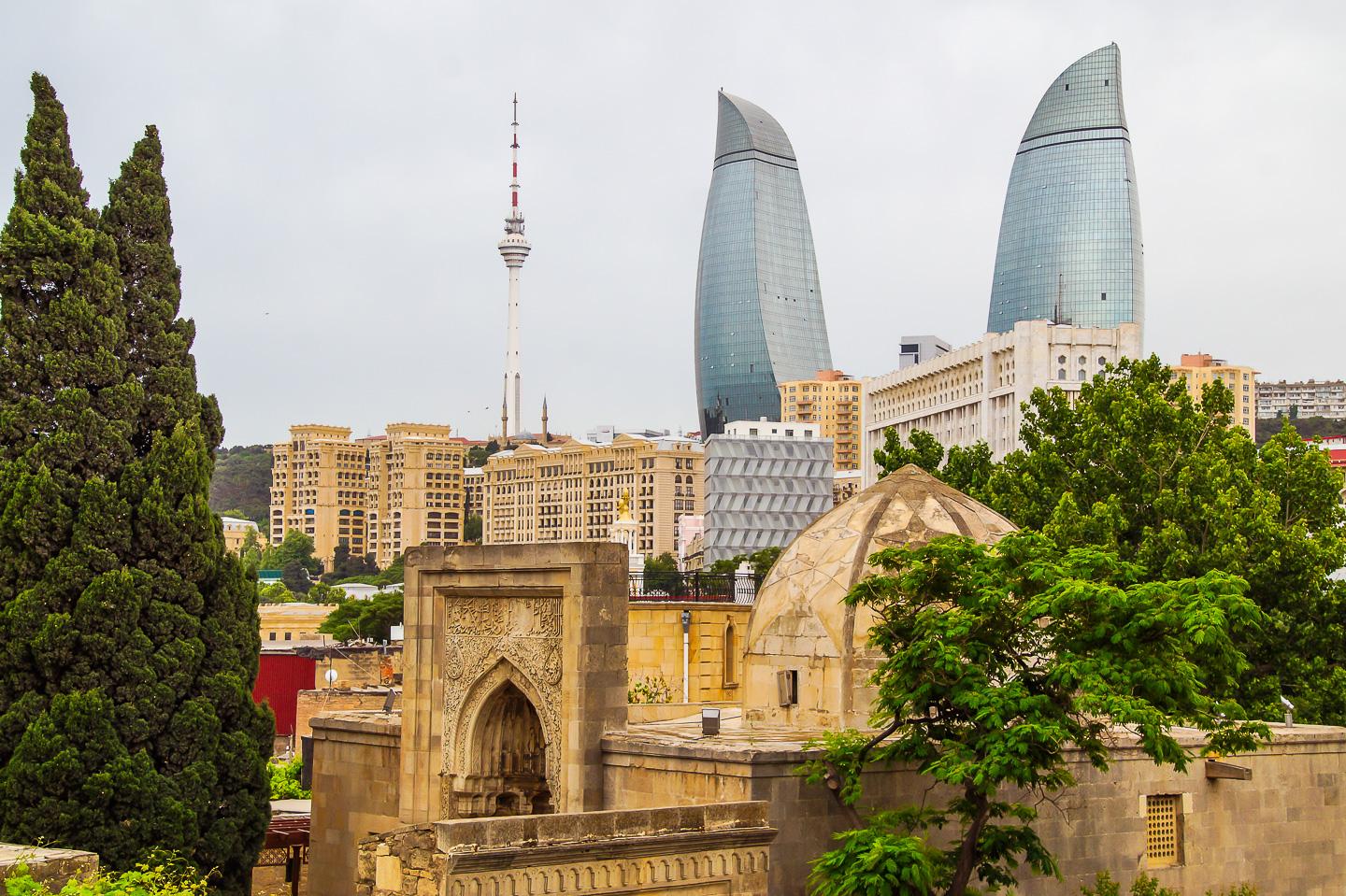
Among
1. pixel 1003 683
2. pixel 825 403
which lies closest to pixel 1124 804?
pixel 1003 683

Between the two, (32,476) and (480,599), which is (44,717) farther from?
(480,599)

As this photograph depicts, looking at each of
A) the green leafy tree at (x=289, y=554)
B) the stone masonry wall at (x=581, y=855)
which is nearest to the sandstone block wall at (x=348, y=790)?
the stone masonry wall at (x=581, y=855)

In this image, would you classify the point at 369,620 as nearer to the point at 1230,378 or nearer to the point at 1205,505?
the point at 1205,505

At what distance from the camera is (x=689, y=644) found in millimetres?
24797

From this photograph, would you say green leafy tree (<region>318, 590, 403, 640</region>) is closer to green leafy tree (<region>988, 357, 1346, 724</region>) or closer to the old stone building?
green leafy tree (<region>988, 357, 1346, 724</region>)

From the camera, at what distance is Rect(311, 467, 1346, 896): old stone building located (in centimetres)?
1811

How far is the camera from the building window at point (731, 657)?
25.3 metres

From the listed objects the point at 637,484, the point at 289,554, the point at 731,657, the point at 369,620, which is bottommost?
the point at 731,657

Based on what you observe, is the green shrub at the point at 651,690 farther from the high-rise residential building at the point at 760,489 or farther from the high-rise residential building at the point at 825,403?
the high-rise residential building at the point at 825,403

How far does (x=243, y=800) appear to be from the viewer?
71.6 ft

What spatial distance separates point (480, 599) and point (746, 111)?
558ft

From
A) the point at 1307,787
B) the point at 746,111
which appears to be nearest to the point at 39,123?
the point at 1307,787

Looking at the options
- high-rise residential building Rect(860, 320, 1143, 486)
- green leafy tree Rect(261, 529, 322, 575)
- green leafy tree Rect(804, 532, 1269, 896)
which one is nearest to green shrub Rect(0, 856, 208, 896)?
green leafy tree Rect(804, 532, 1269, 896)

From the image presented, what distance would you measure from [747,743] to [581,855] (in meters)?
3.98
